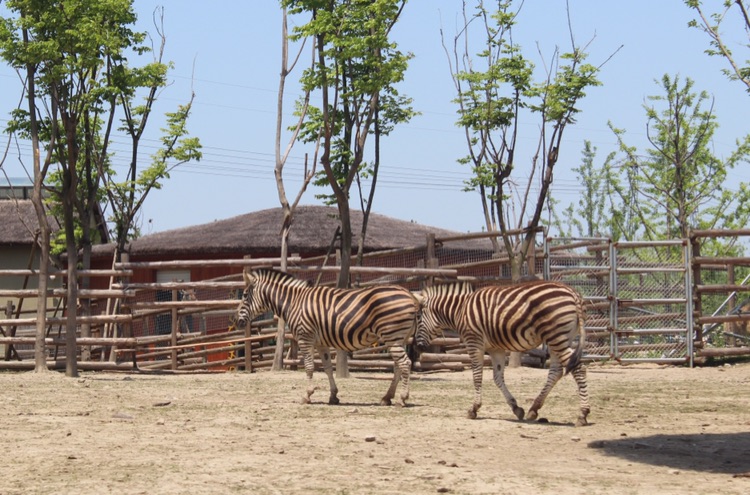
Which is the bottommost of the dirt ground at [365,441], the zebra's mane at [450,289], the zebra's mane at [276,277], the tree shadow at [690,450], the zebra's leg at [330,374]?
the dirt ground at [365,441]

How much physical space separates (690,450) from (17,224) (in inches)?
1070

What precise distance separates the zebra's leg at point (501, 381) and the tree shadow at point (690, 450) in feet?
5.33

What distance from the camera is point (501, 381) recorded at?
11.6 meters

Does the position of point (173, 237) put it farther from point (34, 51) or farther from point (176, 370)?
point (34, 51)

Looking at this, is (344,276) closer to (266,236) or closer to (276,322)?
(276,322)

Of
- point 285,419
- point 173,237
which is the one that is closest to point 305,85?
point 285,419

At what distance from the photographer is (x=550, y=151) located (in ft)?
70.2

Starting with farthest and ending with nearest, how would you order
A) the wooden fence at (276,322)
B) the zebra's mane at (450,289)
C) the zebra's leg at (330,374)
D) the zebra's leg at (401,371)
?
the wooden fence at (276,322) < the zebra's leg at (330,374) < the zebra's leg at (401,371) < the zebra's mane at (450,289)

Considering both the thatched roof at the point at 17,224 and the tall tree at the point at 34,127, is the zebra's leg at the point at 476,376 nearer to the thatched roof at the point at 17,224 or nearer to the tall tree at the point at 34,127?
the tall tree at the point at 34,127

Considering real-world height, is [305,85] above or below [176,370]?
above

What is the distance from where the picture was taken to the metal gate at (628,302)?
1953 centimetres

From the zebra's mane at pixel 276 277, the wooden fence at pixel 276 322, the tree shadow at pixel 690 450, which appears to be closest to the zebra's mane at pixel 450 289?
the zebra's mane at pixel 276 277

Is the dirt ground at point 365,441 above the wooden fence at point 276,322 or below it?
below

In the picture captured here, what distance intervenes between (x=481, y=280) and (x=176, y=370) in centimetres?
564
